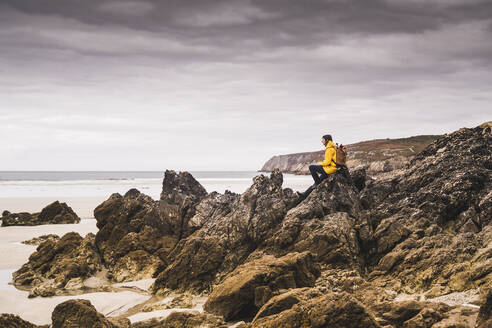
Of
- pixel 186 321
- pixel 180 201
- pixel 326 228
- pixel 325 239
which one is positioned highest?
pixel 180 201

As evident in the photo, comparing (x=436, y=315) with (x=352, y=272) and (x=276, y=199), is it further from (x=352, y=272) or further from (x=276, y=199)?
(x=276, y=199)

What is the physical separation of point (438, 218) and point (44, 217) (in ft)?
71.5

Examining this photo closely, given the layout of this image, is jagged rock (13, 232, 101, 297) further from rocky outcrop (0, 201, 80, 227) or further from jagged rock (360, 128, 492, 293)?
rocky outcrop (0, 201, 80, 227)

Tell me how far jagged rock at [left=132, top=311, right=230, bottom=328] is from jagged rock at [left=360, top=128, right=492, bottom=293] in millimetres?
4699

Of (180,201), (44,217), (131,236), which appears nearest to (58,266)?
(131,236)

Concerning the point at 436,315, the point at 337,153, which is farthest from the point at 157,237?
the point at 436,315

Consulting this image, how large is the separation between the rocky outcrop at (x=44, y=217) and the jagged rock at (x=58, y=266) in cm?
1015

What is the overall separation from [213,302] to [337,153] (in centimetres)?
839

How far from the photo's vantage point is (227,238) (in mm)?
12508

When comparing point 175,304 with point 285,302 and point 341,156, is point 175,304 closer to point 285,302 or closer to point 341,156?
point 285,302

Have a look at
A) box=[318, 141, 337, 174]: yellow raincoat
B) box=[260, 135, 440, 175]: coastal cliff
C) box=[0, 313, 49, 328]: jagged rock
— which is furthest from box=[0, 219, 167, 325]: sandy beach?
box=[260, 135, 440, 175]: coastal cliff

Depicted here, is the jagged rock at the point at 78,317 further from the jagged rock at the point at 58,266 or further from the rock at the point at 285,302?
the jagged rock at the point at 58,266

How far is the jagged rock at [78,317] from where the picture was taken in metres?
6.90

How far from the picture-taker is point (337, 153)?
14.9 metres
